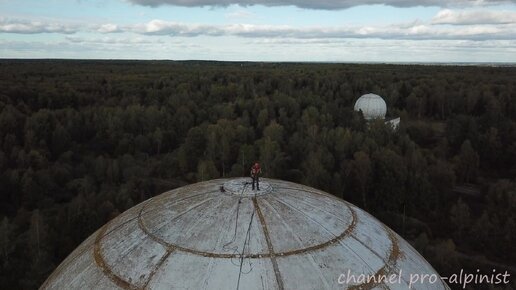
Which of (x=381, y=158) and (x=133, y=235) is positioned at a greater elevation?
(x=133, y=235)

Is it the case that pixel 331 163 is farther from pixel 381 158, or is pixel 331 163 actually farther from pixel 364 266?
pixel 364 266

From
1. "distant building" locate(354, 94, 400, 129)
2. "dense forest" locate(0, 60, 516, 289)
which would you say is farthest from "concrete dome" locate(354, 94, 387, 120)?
"dense forest" locate(0, 60, 516, 289)

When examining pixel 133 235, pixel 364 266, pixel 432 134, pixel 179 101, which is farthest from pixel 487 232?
pixel 179 101

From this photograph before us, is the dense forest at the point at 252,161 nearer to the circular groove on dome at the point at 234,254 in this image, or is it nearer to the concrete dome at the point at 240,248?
the concrete dome at the point at 240,248

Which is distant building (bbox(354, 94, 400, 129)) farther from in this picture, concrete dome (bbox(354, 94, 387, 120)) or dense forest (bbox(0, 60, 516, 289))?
dense forest (bbox(0, 60, 516, 289))

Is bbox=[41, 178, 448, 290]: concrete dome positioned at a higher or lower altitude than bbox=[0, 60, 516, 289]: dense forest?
A: higher

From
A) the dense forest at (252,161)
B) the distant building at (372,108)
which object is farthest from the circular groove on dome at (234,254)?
the distant building at (372,108)
